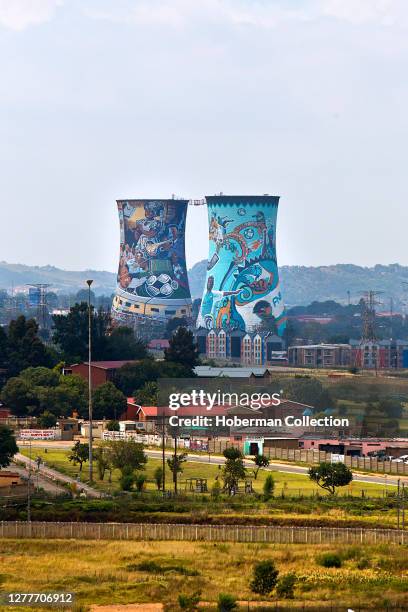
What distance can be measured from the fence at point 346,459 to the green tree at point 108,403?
1269cm

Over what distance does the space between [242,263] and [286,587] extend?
9265 centimetres

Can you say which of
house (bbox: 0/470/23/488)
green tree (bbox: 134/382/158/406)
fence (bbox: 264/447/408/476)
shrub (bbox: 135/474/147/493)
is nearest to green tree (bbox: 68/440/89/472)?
house (bbox: 0/470/23/488)

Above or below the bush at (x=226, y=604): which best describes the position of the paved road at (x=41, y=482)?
above

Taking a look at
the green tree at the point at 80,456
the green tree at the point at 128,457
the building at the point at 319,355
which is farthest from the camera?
the building at the point at 319,355

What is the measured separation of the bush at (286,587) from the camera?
128ft

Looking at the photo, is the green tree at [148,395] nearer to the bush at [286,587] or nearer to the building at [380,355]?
the bush at [286,587]

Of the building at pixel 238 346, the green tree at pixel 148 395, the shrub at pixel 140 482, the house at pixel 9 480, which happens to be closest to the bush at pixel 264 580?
the shrub at pixel 140 482

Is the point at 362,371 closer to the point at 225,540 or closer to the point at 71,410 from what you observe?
the point at 71,410

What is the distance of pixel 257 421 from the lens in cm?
7475

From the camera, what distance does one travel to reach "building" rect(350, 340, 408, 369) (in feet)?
468

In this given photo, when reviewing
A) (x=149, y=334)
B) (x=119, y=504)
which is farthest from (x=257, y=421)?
(x=149, y=334)

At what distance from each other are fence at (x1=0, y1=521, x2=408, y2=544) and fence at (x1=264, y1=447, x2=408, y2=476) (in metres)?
18.7

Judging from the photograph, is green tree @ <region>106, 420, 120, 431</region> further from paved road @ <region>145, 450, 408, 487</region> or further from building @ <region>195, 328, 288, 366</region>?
building @ <region>195, 328, 288, 366</region>

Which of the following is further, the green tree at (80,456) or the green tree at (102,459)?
the green tree at (80,456)
